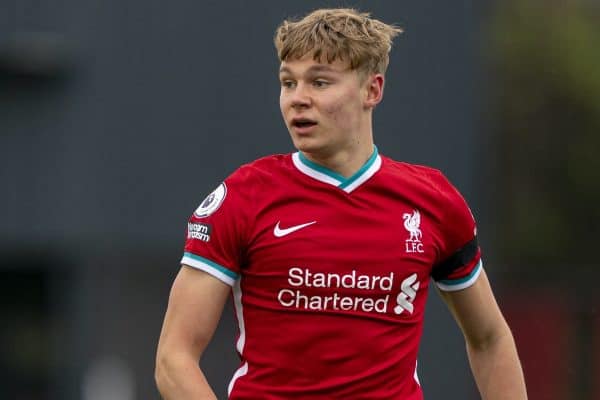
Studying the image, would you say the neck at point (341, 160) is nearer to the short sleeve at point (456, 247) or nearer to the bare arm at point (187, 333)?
the short sleeve at point (456, 247)

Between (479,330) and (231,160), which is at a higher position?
(479,330)

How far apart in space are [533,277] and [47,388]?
435cm

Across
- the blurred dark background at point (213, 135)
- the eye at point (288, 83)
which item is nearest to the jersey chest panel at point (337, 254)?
the eye at point (288, 83)

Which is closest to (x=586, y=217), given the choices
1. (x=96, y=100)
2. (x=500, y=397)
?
(x=96, y=100)

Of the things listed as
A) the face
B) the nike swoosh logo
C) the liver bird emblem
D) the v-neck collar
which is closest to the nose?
the face

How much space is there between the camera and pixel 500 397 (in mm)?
5312

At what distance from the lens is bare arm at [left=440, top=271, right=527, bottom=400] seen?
530 centimetres

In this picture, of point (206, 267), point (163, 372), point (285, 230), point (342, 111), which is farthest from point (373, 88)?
point (163, 372)

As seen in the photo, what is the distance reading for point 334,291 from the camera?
484cm

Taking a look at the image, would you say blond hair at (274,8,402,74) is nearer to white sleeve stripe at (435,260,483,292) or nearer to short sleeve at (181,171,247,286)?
short sleeve at (181,171,247,286)

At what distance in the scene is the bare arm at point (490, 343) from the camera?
17.4 ft

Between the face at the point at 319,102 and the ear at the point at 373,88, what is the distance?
0.15ft

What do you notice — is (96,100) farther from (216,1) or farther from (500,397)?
(500,397)

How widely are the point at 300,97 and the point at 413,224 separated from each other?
573 millimetres
